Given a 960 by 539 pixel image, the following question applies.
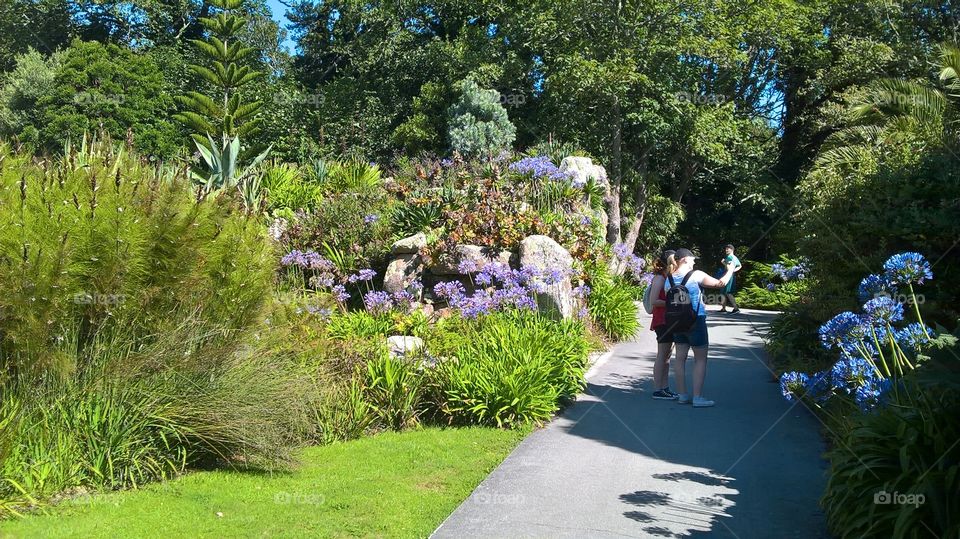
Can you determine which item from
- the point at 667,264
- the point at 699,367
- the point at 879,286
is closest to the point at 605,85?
the point at 667,264

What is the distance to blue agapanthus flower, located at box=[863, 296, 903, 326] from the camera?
5098mm

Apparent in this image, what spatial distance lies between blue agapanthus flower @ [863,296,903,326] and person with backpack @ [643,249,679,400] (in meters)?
3.00

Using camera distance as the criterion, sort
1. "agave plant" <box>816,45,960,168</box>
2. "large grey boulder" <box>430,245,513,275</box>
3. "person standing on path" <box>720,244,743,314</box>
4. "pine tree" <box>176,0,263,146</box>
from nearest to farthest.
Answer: "agave plant" <box>816,45,960,168</box> → "large grey boulder" <box>430,245,513,275</box> → "person standing on path" <box>720,244,743,314</box> → "pine tree" <box>176,0,263,146</box>

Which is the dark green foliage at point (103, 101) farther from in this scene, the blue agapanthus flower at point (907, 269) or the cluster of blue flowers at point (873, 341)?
the blue agapanthus flower at point (907, 269)

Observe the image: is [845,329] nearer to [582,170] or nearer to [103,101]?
[582,170]

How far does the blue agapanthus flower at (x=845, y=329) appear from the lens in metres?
5.18

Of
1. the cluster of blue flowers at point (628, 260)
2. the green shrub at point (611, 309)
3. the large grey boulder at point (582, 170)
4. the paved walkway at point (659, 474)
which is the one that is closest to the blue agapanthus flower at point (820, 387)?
the paved walkway at point (659, 474)

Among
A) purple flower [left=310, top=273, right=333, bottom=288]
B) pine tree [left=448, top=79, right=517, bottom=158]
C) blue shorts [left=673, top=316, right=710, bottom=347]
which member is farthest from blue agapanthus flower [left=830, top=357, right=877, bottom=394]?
pine tree [left=448, top=79, right=517, bottom=158]

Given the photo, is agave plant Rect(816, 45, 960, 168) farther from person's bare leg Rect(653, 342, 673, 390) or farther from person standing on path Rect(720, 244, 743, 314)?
person's bare leg Rect(653, 342, 673, 390)

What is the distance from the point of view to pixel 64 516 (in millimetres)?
4953

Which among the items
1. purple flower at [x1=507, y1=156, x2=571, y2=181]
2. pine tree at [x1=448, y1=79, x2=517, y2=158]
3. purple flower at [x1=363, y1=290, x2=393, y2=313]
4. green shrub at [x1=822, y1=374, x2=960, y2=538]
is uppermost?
pine tree at [x1=448, y1=79, x2=517, y2=158]

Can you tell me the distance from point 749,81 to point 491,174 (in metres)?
15.6

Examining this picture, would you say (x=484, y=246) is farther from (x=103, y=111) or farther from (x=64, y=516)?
(x=103, y=111)

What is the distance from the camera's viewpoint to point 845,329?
17.3 feet
